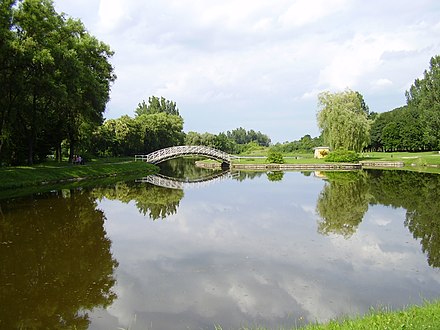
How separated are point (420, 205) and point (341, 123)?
31664 mm

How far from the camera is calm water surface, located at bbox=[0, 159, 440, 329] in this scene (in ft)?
21.8

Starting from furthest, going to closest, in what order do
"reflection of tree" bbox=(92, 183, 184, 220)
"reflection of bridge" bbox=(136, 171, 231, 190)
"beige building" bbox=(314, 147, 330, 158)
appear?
"beige building" bbox=(314, 147, 330, 158)
"reflection of bridge" bbox=(136, 171, 231, 190)
"reflection of tree" bbox=(92, 183, 184, 220)

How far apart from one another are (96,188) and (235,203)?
991 cm

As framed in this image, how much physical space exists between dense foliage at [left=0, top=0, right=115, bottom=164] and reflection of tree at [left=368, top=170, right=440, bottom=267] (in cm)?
1875

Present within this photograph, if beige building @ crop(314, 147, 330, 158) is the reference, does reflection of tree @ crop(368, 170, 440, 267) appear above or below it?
below

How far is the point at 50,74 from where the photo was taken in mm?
23094

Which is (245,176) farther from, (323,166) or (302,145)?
(302,145)

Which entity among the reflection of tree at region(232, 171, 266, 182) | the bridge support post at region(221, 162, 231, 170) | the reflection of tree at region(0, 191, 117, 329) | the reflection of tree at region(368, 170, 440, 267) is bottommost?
the reflection of tree at region(368, 170, 440, 267)

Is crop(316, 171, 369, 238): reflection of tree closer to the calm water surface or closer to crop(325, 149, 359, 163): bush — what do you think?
the calm water surface

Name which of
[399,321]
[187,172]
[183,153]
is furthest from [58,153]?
[399,321]

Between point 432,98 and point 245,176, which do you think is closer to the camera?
point 245,176

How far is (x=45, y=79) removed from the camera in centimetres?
2250

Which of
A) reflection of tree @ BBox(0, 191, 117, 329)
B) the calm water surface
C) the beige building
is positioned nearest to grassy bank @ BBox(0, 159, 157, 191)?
the calm water surface

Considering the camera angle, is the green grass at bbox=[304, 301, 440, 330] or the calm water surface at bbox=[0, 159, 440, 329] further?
the calm water surface at bbox=[0, 159, 440, 329]
